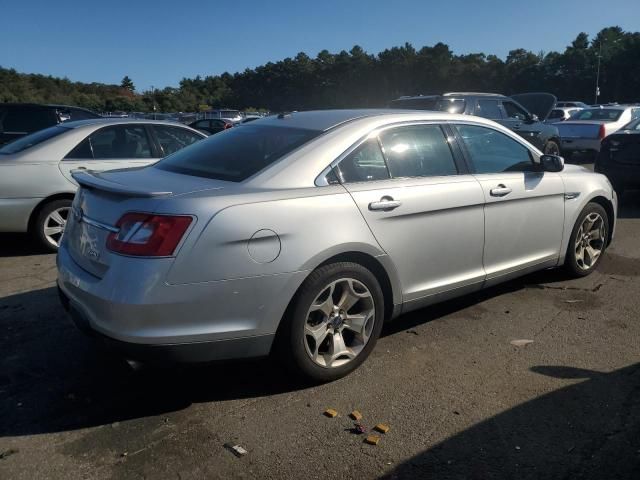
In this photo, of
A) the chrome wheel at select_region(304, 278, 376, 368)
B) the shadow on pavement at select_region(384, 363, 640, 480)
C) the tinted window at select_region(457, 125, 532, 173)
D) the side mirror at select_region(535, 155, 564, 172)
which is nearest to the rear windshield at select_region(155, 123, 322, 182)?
the chrome wheel at select_region(304, 278, 376, 368)

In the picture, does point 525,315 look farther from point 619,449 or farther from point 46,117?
point 46,117

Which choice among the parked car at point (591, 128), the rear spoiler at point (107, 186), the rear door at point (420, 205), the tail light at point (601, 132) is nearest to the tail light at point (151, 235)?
the rear spoiler at point (107, 186)

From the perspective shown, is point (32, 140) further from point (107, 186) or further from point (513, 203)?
point (513, 203)

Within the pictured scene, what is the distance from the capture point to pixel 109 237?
3.02 m

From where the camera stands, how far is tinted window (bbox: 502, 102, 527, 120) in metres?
12.1

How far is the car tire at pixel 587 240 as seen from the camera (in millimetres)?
5098

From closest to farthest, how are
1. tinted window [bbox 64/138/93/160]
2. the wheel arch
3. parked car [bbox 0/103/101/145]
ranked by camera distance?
the wheel arch < tinted window [bbox 64/138/93/160] < parked car [bbox 0/103/101/145]

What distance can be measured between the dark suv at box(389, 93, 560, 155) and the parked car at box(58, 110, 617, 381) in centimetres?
633

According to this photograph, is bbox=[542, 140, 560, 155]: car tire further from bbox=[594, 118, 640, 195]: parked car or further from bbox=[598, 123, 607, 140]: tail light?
bbox=[594, 118, 640, 195]: parked car

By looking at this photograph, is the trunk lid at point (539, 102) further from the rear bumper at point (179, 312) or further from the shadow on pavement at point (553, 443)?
the rear bumper at point (179, 312)

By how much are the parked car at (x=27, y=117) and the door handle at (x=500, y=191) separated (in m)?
8.27

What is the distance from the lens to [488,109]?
11602 millimetres

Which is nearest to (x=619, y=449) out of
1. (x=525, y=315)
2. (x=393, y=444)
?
(x=393, y=444)

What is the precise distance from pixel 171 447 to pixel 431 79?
99902mm
